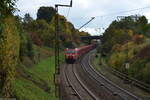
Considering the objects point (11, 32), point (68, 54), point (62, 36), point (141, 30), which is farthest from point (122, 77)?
point (62, 36)

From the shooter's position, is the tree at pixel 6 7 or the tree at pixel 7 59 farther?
the tree at pixel 7 59

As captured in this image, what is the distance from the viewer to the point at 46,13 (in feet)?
463

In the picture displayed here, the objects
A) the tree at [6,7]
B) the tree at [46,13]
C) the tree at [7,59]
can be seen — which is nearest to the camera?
the tree at [6,7]

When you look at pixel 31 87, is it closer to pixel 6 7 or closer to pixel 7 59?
pixel 7 59

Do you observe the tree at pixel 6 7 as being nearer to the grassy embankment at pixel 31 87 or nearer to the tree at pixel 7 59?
the tree at pixel 7 59

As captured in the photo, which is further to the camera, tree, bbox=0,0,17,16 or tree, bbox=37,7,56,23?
tree, bbox=37,7,56,23

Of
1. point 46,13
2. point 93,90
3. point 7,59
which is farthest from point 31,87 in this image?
point 46,13

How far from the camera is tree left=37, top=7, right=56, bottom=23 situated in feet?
456

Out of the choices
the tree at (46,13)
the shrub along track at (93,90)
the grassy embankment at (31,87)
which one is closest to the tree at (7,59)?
the grassy embankment at (31,87)

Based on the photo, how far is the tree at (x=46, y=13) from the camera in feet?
456

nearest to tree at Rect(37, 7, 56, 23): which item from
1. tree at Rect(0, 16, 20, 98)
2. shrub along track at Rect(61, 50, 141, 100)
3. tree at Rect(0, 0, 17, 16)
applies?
shrub along track at Rect(61, 50, 141, 100)

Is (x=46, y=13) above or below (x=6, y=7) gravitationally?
above

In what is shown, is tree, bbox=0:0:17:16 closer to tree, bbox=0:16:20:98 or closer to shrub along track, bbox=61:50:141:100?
tree, bbox=0:16:20:98

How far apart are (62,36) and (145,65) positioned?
71.1m
